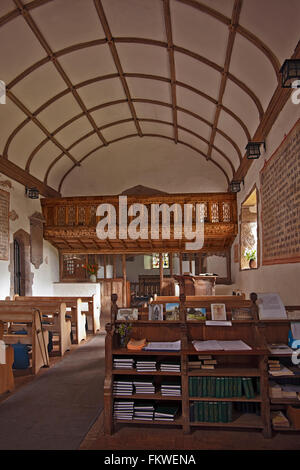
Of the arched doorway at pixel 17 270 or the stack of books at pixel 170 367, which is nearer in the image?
the stack of books at pixel 170 367

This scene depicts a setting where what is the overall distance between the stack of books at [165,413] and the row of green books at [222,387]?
10.3 inches

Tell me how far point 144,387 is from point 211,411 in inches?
27.3

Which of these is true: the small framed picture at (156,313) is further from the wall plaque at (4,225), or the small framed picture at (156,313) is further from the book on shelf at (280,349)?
the wall plaque at (4,225)

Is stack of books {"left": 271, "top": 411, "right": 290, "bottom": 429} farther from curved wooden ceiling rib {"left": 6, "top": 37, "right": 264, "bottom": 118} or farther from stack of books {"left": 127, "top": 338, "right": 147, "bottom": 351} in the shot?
curved wooden ceiling rib {"left": 6, "top": 37, "right": 264, "bottom": 118}

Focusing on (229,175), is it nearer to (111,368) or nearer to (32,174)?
(32,174)

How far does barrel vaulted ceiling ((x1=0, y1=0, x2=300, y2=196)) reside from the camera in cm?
532

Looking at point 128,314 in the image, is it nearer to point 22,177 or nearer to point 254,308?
point 254,308

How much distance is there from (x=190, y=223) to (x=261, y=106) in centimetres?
451

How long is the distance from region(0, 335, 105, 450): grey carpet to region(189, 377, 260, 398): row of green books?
47.5 inches

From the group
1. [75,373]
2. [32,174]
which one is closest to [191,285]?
[75,373]

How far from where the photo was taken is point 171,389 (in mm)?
3600

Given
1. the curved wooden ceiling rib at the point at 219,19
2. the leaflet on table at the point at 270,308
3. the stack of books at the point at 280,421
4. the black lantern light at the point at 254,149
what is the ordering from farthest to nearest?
the black lantern light at the point at 254,149 → the curved wooden ceiling rib at the point at 219,19 → the leaflet on table at the point at 270,308 → the stack of books at the point at 280,421

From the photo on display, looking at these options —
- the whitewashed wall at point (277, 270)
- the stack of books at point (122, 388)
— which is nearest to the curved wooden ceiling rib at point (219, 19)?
the whitewashed wall at point (277, 270)

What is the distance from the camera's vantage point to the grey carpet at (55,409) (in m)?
3.44
